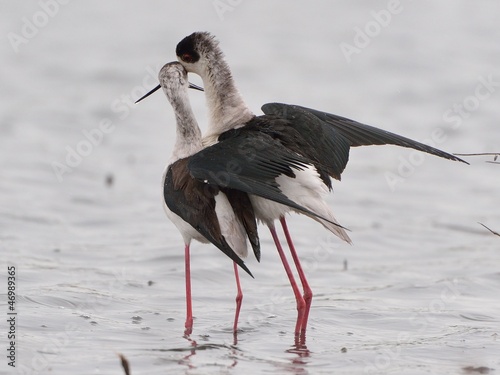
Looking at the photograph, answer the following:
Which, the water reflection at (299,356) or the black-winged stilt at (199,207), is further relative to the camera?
the black-winged stilt at (199,207)

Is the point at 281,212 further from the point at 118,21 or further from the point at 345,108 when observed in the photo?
the point at 118,21

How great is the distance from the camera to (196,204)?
6.04m

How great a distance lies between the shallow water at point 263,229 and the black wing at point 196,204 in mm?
658

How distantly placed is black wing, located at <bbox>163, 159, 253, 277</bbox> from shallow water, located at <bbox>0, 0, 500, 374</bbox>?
2.16 ft

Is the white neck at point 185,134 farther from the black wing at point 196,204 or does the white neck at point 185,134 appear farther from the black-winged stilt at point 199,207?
the black wing at point 196,204

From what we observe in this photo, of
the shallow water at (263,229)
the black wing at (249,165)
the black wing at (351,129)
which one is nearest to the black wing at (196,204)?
the black wing at (249,165)

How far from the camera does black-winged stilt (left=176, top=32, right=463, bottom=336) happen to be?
6.12 metres

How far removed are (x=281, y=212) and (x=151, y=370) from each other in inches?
56.2

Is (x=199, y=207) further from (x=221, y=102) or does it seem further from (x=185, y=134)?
(x=221, y=102)

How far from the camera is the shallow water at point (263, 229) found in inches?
238

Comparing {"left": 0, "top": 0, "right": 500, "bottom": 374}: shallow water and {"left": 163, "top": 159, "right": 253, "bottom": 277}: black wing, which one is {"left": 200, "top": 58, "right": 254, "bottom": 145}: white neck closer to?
{"left": 163, "top": 159, "right": 253, "bottom": 277}: black wing

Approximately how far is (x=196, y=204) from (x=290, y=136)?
79 centimetres

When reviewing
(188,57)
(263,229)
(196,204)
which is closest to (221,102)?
(188,57)

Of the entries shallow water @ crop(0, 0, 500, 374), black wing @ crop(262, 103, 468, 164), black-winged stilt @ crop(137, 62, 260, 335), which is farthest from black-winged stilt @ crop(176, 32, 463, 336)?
shallow water @ crop(0, 0, 500, 374)
